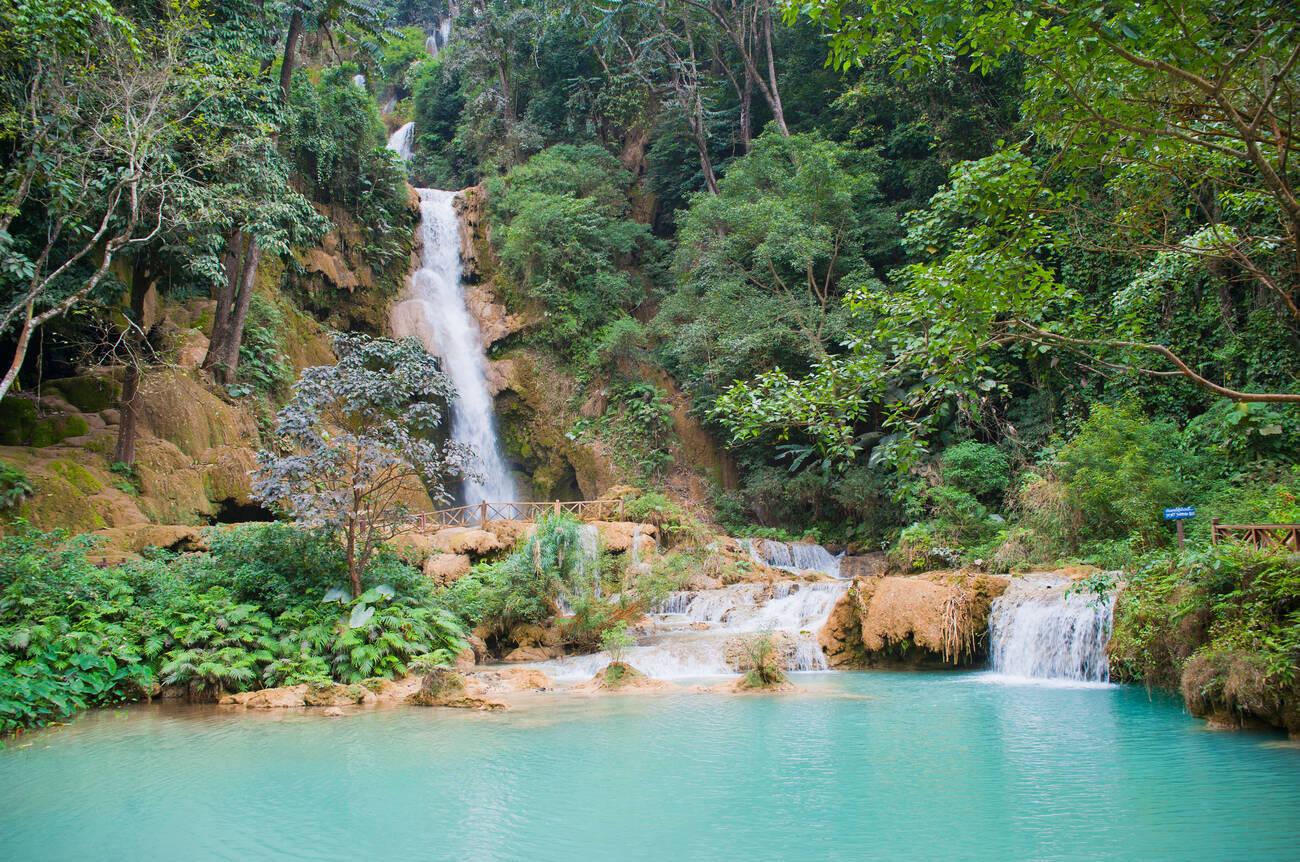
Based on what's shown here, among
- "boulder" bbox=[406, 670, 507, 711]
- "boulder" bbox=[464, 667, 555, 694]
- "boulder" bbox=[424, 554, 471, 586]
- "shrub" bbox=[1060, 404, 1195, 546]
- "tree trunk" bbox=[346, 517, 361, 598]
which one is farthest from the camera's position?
"boulder" bbox=[424, 554, 471, 586]

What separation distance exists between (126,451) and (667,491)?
12.9 metres

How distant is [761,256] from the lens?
21578mm

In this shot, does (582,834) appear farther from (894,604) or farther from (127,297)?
(127,297)

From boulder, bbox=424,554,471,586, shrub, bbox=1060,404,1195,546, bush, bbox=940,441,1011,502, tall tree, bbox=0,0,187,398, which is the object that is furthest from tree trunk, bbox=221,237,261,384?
shrub, bbox=1060,404,1195,546

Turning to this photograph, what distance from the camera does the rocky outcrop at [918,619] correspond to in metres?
11.7

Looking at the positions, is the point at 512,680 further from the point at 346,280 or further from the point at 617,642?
the point at 346,280

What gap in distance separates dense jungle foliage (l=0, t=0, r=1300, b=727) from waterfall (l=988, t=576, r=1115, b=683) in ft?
2.80

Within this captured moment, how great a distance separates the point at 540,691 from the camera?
1070 cm

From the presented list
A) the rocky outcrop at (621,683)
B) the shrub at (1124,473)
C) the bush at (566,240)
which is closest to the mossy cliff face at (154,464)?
the rocky outcrop at (621,683)

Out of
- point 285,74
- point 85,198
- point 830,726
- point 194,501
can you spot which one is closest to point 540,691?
point 830,726

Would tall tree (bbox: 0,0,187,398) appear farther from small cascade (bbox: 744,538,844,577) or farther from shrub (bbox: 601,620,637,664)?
small cascade (bbox: 744,538,844,577)

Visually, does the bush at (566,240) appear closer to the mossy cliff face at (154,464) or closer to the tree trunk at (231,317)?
the tree trunk at (231,317)

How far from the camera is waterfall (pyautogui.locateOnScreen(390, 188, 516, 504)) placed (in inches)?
941

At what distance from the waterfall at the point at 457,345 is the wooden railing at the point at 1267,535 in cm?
1785
